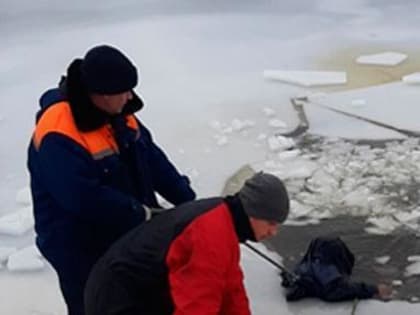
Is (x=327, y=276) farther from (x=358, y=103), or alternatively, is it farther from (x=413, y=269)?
(x=358, y=103)

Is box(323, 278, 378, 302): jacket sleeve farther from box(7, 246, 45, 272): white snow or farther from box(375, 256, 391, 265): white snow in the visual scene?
box(7, 246, 45, 272): white snow

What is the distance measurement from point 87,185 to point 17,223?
2212mm

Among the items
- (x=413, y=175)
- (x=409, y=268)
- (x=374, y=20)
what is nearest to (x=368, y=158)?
(x=413, y=175)

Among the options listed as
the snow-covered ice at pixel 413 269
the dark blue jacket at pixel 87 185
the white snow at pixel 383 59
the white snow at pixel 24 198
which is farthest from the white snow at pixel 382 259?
the white snow at pixel 383 59

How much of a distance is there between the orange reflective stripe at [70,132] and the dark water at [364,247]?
1637 millimetres

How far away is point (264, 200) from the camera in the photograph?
3211 mm

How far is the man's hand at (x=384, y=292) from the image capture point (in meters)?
4.65

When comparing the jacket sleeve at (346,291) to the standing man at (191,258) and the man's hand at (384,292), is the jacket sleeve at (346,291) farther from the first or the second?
the standing man at (191,258)

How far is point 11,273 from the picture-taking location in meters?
5.27

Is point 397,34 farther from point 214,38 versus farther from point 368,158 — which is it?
point 368,158

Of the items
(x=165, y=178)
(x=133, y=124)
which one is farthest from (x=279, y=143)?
(x=133, y=124)

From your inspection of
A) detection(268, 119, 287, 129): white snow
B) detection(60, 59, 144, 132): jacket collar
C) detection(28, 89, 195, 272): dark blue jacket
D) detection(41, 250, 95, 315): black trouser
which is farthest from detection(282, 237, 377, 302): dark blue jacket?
detection(268, 119, 287, 129): white snow

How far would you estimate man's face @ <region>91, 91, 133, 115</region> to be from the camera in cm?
369

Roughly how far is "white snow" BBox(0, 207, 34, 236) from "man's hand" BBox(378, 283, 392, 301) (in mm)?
2152
